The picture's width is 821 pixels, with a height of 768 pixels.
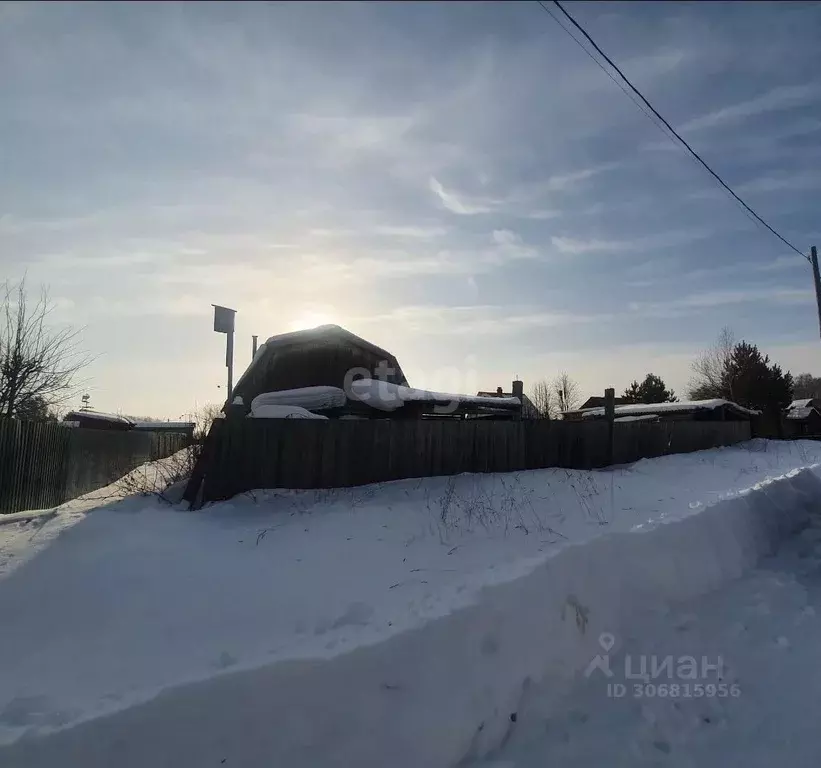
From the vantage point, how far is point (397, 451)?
8617 millimetres

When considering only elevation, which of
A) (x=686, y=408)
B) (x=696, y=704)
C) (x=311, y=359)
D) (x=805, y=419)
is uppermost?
(x=311, y=359)

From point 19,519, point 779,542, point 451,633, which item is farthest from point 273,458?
point 779,542

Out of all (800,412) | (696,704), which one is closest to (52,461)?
(696,704)

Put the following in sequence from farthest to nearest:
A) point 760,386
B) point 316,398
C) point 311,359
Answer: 1. point 760,386
2. point 311,359
3. point 316,398

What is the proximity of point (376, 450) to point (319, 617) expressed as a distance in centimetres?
472

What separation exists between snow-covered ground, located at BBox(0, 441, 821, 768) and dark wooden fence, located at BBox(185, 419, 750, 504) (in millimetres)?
520

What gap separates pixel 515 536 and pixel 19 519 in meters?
6.08

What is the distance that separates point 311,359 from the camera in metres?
19.0

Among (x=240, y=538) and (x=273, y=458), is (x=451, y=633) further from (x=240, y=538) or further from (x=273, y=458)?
(x=273, y=458)

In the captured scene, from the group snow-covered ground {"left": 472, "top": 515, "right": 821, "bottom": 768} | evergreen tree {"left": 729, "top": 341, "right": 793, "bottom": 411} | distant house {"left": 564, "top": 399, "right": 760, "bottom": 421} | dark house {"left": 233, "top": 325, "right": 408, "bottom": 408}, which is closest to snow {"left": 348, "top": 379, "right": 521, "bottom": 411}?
dark house {"left": 233, "top": 325, "right": 408, "bottom": 408}

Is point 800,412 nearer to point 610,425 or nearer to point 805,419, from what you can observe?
→ point 805,419

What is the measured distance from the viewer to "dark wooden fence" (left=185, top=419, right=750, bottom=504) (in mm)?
6945

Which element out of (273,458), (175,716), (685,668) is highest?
(273,458)

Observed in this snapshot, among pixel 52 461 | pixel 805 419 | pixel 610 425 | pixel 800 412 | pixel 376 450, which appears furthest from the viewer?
pixel 800 412
